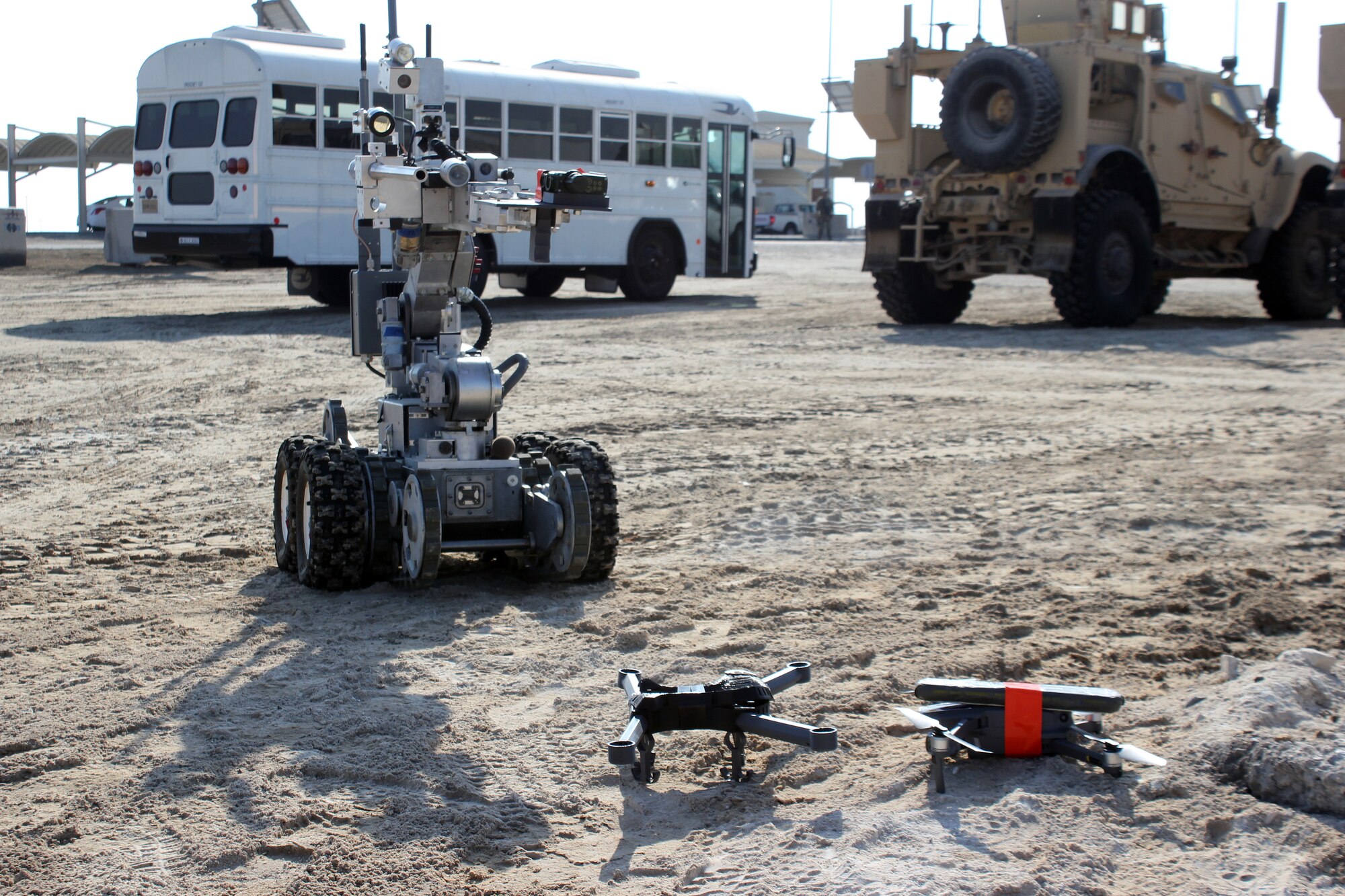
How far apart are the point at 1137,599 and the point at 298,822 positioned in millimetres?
3665

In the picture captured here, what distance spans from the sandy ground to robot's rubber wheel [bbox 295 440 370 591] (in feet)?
0.42

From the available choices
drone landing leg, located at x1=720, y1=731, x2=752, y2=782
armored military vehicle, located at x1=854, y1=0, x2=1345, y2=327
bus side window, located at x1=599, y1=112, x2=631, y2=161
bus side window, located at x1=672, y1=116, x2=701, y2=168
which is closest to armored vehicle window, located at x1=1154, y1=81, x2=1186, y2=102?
armored military vehicle, located at x1=854, y1=0, x2=1345, y2=327

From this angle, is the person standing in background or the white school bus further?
the person standing in background

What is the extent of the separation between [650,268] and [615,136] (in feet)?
6.78

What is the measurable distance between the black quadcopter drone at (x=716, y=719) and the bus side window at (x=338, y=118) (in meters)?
14.5

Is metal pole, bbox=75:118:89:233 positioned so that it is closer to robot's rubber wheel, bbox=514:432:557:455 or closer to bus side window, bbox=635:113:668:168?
bus side window, bbox=635:113:668:168

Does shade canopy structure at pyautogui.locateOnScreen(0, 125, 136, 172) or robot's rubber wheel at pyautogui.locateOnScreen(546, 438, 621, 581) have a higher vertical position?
shade canopy structure at pyautogui.locateOnScreen(0, 125, 136, 172)

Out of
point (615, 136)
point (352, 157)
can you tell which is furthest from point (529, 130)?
point (352, 157)

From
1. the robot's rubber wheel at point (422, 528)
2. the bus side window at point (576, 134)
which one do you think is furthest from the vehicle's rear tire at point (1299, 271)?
the robot's rubber wheel at point (422, 528)

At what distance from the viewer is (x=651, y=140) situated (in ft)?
67.2

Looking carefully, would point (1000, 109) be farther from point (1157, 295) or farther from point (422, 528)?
point (422, 528)

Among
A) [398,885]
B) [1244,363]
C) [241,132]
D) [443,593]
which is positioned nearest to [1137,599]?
[443,593]

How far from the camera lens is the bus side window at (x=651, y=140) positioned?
800 inches

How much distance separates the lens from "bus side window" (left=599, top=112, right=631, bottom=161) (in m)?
19.9
